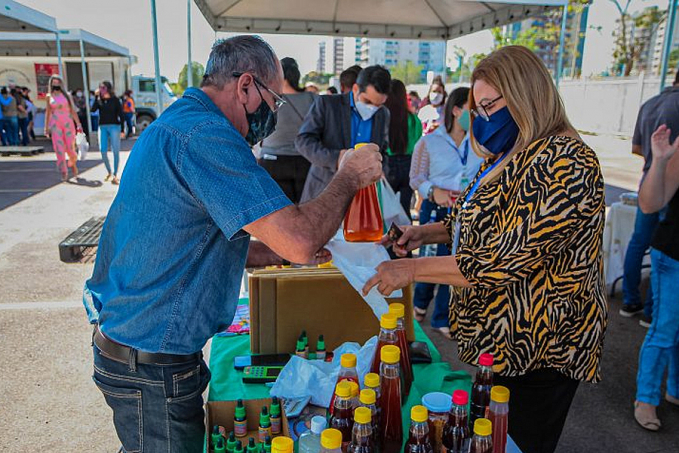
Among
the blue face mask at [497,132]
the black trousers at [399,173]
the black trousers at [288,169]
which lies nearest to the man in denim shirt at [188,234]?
the blue face mask at [497,132]

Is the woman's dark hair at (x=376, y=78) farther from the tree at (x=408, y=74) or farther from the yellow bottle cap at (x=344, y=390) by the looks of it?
the tree at (x=408, y=74)

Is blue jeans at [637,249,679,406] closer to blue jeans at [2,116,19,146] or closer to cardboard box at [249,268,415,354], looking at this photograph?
cardboard box at [249,268,415,354]

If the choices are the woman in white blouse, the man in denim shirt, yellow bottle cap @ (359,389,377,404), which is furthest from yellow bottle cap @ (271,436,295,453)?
the woman in white blouse

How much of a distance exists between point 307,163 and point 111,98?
22.3 feet

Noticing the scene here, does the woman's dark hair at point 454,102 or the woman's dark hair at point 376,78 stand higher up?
the woman's dark hair at point 376,78

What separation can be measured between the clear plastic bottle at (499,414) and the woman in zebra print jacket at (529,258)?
1.36ft

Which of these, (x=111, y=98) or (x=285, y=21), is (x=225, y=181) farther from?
(x=111, y=98)

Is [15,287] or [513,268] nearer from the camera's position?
[513,268]

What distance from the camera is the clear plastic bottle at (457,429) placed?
1.20 m

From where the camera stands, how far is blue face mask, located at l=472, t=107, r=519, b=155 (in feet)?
5.55

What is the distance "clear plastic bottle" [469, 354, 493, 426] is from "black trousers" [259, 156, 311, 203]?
349cm

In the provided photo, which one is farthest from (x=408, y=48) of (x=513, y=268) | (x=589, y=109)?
(x=513, y=268)

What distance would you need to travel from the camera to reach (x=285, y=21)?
682 cm

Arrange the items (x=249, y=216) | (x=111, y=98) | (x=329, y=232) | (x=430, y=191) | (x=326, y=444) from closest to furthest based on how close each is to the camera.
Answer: (x=326, y=444) → (x=249, y=216) → (x=329, y=232) → (x=430, y=191) → (x=111, y=98)
